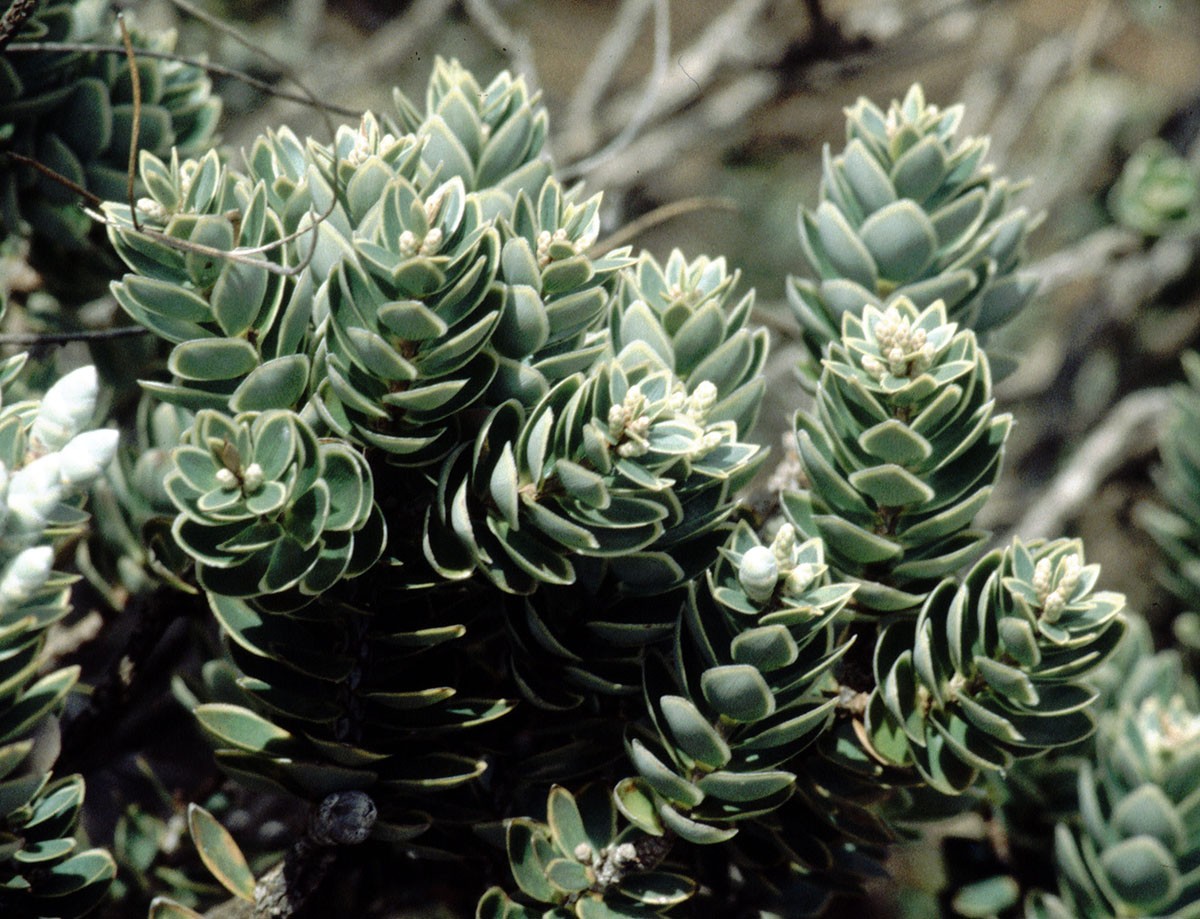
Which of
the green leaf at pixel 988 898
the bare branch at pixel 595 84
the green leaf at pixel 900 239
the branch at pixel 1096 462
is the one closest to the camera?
the green leaf at pixel 900 239

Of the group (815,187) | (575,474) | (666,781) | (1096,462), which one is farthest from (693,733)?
(815,187)

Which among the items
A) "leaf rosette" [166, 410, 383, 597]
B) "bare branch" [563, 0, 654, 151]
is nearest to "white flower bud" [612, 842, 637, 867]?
"leaf rosette" [166, 410, 383, 597]

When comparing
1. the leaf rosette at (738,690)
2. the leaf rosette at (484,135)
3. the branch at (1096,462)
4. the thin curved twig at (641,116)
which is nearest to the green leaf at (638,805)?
the leaf rosette at (738,690)

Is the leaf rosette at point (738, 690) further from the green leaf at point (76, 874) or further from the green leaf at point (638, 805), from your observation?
the green leaf at point (76, 874)

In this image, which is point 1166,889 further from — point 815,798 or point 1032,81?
point 1032,81

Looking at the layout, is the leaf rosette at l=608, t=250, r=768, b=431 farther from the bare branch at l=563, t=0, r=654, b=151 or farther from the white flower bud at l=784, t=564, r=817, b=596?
the bare branch at l=563, t=0, r=654, b=151

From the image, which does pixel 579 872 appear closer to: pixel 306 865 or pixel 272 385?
pixel 306 865
